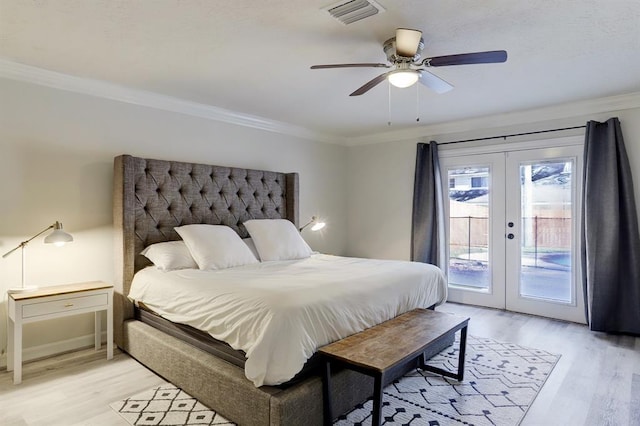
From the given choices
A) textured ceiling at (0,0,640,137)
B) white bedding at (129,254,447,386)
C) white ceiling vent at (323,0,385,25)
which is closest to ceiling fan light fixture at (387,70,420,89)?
textured ceiling at (0,0,640,137)

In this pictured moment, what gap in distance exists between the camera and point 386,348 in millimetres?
2084

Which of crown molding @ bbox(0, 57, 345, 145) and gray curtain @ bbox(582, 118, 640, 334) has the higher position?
crown molding @ bbox(0, 57, 345, 145)

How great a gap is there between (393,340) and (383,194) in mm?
3484

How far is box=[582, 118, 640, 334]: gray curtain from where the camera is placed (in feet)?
11.8

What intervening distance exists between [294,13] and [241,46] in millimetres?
585

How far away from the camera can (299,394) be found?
6.29 ft

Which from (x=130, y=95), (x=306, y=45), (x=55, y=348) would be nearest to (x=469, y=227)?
(x=306, y=45)

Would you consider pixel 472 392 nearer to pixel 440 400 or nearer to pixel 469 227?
pixel 440 400

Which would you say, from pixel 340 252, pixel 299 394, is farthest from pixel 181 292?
pixel 340 252

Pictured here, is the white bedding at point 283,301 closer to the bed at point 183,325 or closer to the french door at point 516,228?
the bed at point 183,325

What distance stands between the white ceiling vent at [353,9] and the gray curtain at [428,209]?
9.91 feet

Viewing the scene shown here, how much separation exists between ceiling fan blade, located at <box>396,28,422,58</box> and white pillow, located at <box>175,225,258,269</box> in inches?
85.3

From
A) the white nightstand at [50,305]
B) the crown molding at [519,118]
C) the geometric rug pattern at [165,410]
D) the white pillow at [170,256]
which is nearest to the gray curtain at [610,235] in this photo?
the crown molding at [519,118]

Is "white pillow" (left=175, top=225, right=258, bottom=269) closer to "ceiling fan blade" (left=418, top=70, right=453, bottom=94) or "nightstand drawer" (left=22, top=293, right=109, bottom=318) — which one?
"nightstand drawer" (left=22, top=293, right=109, bottom=318)
